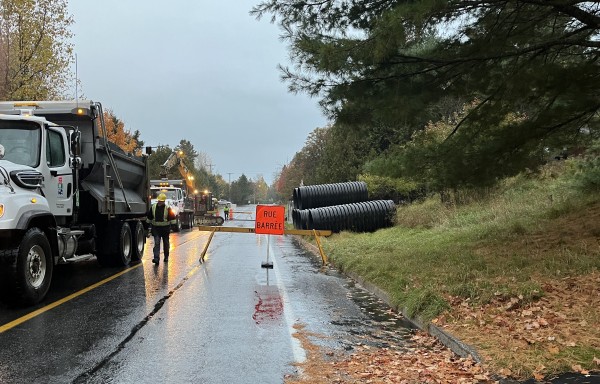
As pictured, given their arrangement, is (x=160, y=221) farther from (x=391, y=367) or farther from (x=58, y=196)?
(x=391, y=367)

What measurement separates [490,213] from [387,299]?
7.09m

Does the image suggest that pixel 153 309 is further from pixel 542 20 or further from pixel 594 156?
pixel 594 156

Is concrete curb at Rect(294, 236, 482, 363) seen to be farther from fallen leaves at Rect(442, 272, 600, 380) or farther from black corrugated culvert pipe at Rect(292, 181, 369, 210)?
black corrugated culvert pipe at Rect(292, 181, 369, 210)

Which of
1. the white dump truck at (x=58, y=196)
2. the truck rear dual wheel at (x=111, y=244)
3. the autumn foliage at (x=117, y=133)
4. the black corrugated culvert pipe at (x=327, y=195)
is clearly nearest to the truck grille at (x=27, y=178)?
the white dump truck at (x=58, y=196)

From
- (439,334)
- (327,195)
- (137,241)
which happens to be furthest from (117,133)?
(439,334)

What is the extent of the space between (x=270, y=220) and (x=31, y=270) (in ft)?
23.6

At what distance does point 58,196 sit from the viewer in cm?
907

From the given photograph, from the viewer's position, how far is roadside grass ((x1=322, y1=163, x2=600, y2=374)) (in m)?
7.03

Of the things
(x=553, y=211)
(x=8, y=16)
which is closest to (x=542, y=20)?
(x=553, y=211)

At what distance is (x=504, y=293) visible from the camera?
22.7ft

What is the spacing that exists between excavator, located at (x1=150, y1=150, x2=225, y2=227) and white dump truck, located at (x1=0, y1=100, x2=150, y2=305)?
1833cm

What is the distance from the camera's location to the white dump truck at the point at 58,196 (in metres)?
7.13

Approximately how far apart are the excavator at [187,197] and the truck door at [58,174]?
20.8m

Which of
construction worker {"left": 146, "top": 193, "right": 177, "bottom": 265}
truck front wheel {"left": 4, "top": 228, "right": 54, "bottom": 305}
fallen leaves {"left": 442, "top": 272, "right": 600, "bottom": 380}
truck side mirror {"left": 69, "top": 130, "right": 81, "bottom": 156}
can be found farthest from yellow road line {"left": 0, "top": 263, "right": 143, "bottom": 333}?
fallen leaves {"left": 442, "top": 272, "right": 600, "bottom": 380}
